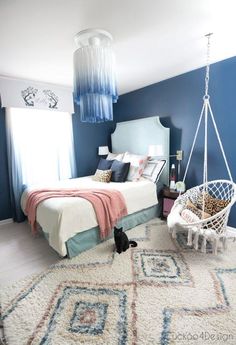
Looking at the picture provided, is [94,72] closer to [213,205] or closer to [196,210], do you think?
[196,210]

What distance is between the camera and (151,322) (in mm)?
1495

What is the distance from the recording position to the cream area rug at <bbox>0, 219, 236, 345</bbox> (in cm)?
141

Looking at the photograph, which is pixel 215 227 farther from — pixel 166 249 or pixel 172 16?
pixel 172 16

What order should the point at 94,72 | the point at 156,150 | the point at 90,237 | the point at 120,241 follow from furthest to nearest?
the point at 156,150, the point at 90,237, the point at 120,241, the point at 94,72

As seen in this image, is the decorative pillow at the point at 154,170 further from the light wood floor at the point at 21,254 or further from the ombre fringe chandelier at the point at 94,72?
the light wood floor at the point at 21,254

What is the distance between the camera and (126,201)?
2863 mm

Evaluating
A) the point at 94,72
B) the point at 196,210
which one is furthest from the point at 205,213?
the point at 94,72

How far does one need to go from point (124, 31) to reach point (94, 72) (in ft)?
1.76

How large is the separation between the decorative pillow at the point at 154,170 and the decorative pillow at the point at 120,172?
1.07 ft

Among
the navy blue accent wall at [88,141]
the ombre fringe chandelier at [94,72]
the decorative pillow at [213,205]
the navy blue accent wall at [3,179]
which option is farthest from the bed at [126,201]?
the ombre fringe chandelier at [94,72]

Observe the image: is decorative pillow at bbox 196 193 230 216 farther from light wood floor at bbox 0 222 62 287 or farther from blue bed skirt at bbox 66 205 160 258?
light wood floor at bbox 0 222 62 287

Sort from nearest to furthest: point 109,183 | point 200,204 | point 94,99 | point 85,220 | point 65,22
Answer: point 65,22
point 94,99
point 85,220
point 200,204
point 109,183

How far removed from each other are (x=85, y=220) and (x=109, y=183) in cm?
111

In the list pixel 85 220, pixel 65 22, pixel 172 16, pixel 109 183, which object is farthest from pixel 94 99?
pixel 109 183
